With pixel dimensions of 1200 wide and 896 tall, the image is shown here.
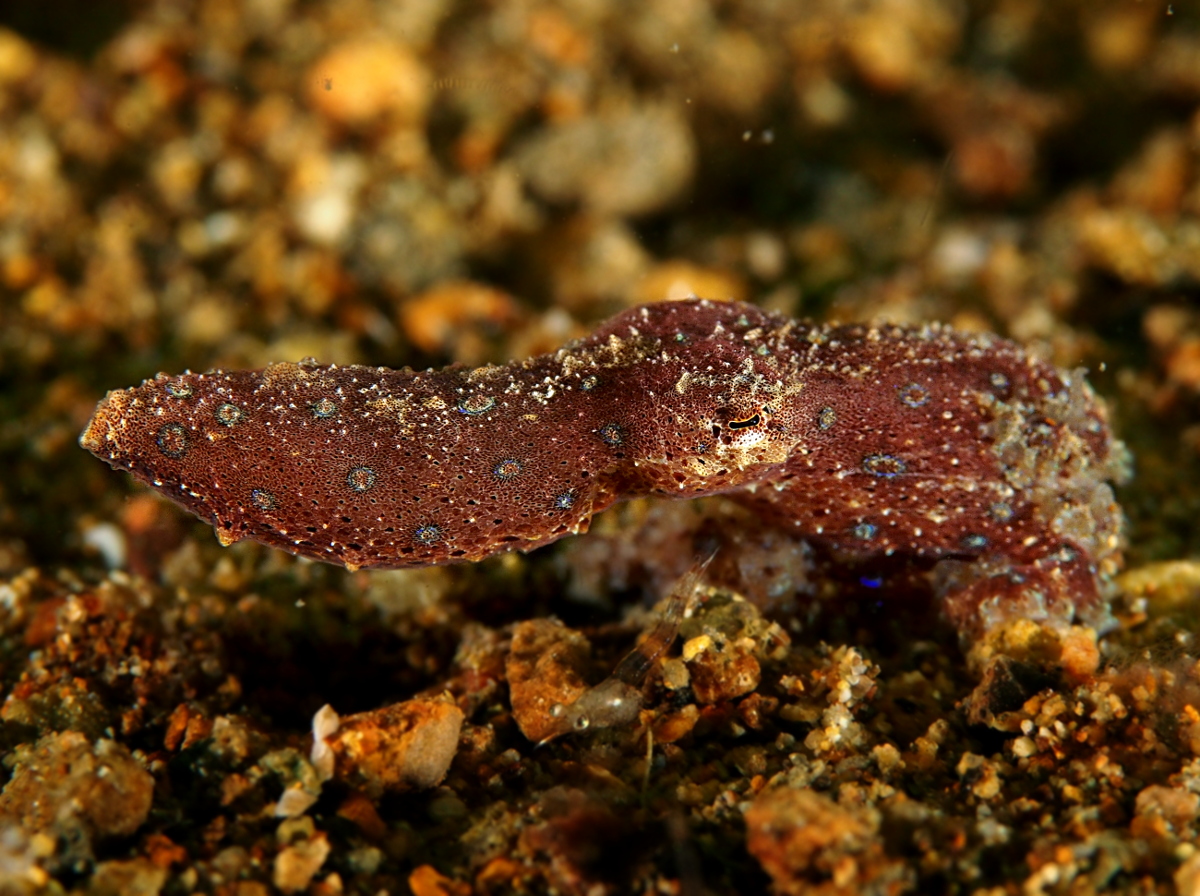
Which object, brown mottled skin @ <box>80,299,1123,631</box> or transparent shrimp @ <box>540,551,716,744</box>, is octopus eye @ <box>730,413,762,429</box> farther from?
transparent shrimp @ <box>540,551,716,744</box>

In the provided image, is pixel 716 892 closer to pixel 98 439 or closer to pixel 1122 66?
pixel 98 439

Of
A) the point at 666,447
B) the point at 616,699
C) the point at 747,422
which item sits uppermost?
the point at 747,422

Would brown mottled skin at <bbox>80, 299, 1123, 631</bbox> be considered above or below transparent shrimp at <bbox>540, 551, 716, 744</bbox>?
above

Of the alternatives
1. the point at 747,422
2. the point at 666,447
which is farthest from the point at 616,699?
the point at 747,422

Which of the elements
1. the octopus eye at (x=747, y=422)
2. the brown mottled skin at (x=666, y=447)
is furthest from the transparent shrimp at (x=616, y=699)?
the octopus eye at (x=747, y=422)

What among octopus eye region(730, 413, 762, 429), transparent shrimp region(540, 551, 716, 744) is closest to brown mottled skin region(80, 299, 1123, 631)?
octopus eye region(730, 413, 762, 429)

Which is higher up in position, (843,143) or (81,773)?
(843,143)

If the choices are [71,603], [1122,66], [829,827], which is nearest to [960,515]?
[829,827]

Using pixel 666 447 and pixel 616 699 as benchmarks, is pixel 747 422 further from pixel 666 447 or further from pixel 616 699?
pixel 616 699

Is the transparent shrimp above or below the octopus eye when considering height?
below
